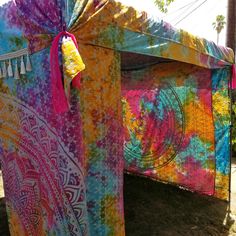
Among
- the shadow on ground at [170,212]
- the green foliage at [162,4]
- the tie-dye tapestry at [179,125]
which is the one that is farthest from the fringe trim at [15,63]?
the green foliage at [162,4]

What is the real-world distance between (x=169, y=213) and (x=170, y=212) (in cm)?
4

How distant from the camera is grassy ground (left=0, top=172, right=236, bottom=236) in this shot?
3.87 meters

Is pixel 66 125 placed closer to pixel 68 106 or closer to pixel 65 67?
pixel 68 106

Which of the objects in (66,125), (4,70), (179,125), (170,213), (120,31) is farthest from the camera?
(179,125)

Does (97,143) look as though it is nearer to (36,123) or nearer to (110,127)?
(110,127)

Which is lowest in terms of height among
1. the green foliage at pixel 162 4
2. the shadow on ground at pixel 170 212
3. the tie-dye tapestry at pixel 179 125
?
the shadow on ground at pixel 170 212

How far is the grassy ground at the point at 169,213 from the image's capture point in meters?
3.87

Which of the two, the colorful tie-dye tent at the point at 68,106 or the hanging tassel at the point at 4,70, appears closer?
the colorful tie-dye tent at the point at 68,106

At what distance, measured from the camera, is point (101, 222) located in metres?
2.36

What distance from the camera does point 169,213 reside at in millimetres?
4371

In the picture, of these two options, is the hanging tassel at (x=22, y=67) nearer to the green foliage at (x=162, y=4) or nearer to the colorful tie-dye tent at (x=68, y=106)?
the colorful tie-dye tent at (x=68, y=106)

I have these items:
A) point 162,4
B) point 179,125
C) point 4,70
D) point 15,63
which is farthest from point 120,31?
point 162,4

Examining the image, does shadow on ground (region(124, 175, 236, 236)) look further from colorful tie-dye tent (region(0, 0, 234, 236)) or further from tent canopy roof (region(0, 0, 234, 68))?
tent canopy roof (region(0, 0, 234, 68))

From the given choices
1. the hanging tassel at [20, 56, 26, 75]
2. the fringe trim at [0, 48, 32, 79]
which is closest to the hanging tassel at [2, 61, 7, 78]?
the fringe trim at [0, 48, 32, 79]
